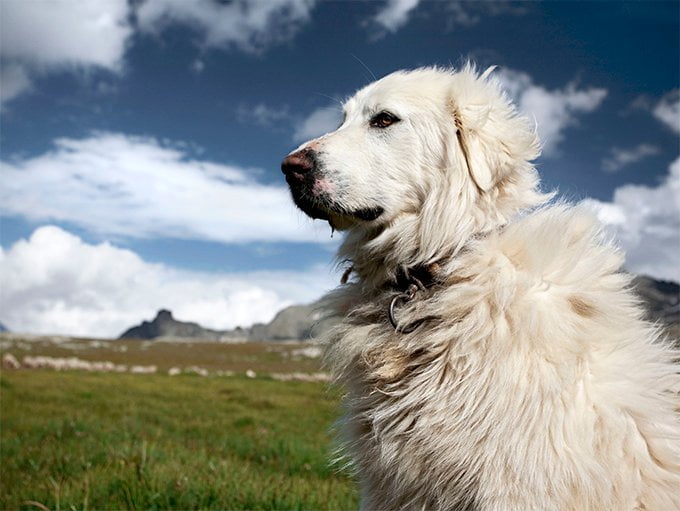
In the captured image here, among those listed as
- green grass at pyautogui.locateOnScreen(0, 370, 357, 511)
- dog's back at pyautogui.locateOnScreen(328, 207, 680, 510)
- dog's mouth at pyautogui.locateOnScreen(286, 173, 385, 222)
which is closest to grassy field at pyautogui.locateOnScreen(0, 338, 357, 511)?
green grass at pyautogui.locateOnScreen(0, 370, 357, 511)

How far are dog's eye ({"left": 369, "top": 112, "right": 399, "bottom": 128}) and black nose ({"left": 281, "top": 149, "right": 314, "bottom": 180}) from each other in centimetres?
56

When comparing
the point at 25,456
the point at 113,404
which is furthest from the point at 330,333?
the point at 113,404

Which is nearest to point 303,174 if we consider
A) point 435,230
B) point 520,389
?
point 435,230

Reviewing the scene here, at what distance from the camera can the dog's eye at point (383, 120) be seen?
4000 mm

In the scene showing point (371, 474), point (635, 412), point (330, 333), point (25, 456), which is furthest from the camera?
point (25, 456)

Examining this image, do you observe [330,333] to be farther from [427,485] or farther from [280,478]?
[280,478]

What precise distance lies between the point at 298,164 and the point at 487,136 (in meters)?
1.14

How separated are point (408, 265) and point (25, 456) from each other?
5.84 m

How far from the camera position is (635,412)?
123 inches

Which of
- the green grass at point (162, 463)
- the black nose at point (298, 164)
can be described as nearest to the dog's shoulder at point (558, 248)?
the black nose at point (298, 164)

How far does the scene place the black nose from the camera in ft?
12.2

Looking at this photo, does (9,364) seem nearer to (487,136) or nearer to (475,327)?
(487,136)

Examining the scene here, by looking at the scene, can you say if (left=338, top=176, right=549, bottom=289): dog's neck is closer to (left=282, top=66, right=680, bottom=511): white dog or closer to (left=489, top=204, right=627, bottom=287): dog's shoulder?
(left=282, top=66, right=680, bottom=511): white dog

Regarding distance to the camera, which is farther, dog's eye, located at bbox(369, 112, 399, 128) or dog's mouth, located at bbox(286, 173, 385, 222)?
dog's eye, located at bbox(369, 112, 399, 128)
